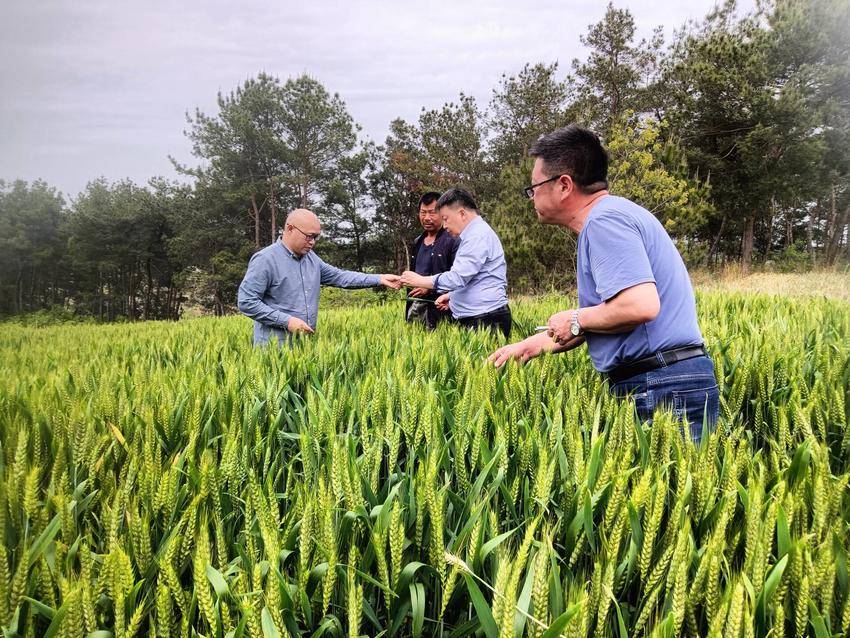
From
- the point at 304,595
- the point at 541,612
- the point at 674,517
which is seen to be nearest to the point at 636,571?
the point at 674,517

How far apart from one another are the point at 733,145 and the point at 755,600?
2705 cm

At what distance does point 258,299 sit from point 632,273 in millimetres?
3256

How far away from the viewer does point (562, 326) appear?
2158mm

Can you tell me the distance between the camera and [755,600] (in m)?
0.91

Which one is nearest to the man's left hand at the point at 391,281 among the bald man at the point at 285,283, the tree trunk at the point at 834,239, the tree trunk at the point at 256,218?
the bald man at the point at 285,283

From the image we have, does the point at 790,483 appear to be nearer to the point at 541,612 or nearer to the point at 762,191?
the point at 541,612

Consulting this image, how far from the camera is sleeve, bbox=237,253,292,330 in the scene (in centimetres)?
425

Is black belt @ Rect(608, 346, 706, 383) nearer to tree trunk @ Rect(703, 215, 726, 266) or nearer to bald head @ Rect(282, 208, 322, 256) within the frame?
bald head @ Rect(282, 208, 322, 256)

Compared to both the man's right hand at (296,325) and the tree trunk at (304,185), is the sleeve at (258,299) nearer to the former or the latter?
the man's right hand at (296,325)

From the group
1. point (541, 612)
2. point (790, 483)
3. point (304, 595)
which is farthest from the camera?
point (790, 483)

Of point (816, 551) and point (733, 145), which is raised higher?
point (733, 145)

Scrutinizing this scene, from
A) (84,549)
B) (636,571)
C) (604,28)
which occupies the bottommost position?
(636,571)

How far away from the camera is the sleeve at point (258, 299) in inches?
167

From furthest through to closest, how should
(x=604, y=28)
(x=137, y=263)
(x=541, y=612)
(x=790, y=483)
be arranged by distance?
(x=137, y=263) < (x=604, y=28) < (x=790, y=483) < (x=541, y=612)
